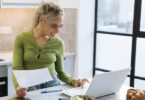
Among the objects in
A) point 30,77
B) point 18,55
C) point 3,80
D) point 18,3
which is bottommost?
point 3,80

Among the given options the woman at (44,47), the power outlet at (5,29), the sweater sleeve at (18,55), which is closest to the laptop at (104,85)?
the woman at (44,47)

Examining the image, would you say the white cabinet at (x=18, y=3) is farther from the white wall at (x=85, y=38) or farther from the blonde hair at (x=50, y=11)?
the blonde hair at (x=50, y=11)

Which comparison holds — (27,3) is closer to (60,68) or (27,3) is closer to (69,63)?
(69,63)

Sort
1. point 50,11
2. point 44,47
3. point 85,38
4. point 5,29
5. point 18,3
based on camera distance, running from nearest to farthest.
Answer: point 50,11
point 44,47
point 18,3
point 5,29
point 85,38

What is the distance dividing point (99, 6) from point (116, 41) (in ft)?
1.76

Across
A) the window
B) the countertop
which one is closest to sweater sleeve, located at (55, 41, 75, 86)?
the countertop

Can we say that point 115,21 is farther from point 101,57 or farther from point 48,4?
point 48,4

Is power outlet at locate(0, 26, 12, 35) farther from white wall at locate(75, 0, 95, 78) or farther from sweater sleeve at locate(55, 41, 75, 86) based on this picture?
sweater sleeve at locate(55, 41, 75, 86)

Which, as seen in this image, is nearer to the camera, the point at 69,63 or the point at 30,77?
the point at 30,77

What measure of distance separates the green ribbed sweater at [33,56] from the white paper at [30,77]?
26 cm

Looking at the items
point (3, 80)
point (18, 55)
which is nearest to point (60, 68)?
point (18, 55)

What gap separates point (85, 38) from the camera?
345 cm

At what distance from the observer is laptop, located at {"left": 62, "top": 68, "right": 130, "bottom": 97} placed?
1.58 m

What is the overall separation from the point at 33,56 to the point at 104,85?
639mm
